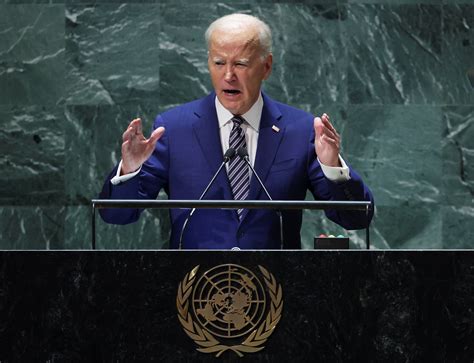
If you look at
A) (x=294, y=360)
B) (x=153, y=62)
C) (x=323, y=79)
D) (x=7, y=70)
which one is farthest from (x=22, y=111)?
(x=294, y=360)

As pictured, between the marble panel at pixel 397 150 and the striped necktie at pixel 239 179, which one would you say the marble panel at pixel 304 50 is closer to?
the marble panel at pixel 397 150

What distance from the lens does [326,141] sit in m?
4.30

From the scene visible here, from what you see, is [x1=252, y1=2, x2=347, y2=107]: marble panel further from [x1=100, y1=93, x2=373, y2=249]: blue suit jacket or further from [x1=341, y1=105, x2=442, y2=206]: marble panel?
[x1=100, y1=93, x2=373, y2=249]: blue suit jacket

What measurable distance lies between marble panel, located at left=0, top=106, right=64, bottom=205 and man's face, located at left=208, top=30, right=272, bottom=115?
7.06 ft

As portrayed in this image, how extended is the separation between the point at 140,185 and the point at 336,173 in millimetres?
843

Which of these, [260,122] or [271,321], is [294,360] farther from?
[260,122]

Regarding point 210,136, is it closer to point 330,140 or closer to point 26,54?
point 330,140

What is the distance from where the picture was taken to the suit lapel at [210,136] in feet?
15.5

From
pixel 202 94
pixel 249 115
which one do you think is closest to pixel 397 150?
pixel 202 94

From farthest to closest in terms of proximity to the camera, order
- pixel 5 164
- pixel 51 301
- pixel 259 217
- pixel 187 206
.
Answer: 1. pixel 5 164
2. pixel 259 217
3. pixel 187 206
4. pixel 51 301

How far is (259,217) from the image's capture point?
4.68 metres

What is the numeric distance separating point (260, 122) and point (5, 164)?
2350mm

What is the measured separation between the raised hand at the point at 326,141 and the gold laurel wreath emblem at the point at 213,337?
0.90 meters

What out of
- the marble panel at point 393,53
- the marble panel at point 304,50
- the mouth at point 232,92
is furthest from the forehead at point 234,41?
the marble panel at point 393,53
